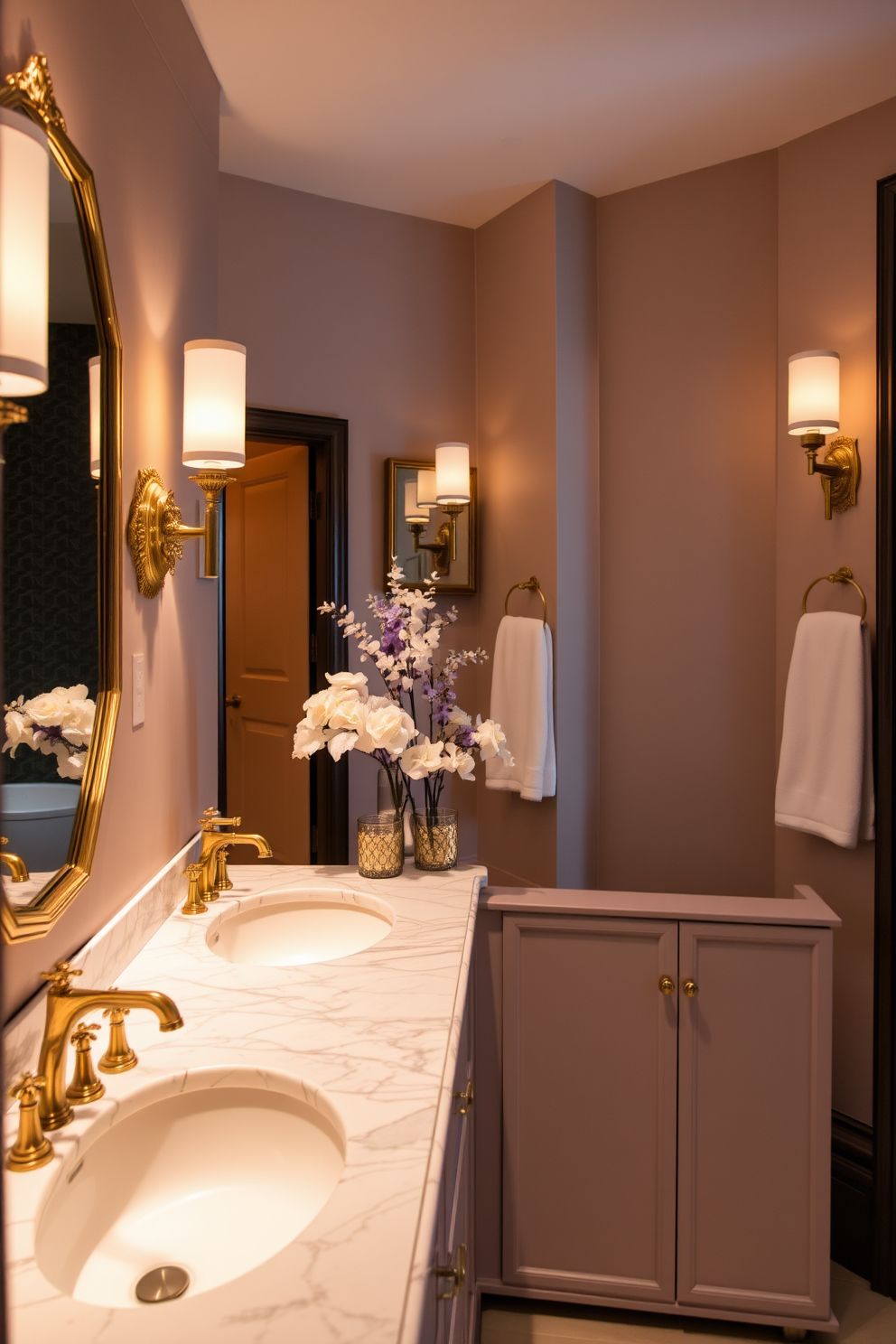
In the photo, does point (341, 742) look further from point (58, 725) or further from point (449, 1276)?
point (449, 1276)

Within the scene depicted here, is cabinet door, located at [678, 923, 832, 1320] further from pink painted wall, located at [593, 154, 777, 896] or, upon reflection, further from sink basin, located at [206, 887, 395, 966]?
pink painted wall, located at [593, 154, 777, 896]

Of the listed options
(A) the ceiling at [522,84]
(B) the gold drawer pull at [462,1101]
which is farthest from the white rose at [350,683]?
(A) the ceiling at [522,84]

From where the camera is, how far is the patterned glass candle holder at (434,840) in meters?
1.92

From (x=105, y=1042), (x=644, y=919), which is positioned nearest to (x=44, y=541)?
(x=105, y=1042)

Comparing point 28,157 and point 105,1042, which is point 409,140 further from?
point 105,1042

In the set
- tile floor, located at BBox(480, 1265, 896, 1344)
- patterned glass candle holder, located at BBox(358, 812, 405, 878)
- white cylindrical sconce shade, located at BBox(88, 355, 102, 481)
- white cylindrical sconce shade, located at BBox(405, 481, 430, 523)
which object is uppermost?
white cylindrical sconce shade, located at BBox(405, 481, 430, 523)

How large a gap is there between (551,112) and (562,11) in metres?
0.42

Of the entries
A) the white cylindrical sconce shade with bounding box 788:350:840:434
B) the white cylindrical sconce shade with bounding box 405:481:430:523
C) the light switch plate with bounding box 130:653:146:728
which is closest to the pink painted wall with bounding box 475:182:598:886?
the white cylindrical sconce shade with bounding box 405:481:430:523

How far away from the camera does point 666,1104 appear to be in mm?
1850

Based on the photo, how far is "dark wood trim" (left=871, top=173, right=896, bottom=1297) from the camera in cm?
212

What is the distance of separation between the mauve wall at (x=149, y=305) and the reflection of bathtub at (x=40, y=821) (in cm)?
11

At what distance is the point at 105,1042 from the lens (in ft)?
3.73

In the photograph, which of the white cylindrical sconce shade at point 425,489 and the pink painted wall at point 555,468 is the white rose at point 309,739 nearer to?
the pink painted wall at point 555,468

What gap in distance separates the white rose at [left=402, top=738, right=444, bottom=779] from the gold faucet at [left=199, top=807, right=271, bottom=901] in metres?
0.32
